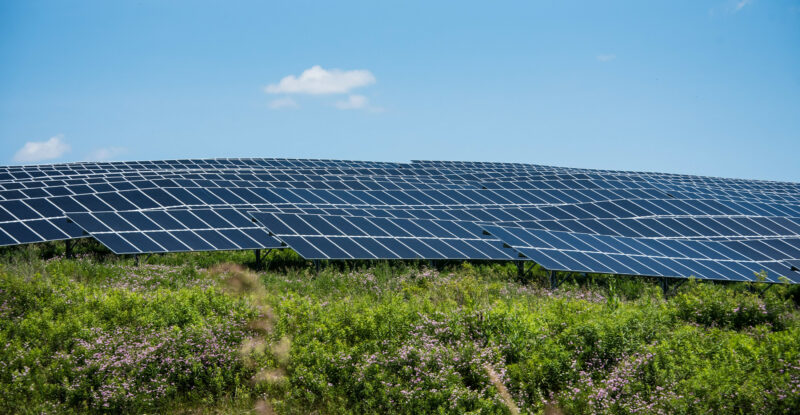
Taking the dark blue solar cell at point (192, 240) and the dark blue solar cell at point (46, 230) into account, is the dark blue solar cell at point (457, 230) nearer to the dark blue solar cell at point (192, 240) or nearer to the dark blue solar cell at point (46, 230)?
the dark blue solar cell at point (192, 240)

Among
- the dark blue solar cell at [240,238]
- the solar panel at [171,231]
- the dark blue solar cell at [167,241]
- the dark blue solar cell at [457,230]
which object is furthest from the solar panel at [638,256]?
the dark blue solar cell at [167,241]

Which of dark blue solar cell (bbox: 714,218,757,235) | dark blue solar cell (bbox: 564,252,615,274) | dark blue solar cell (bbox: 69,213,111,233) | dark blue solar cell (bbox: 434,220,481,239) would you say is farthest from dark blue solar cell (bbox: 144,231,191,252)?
dark blue solar cell (bbox: 714,218,757,235)

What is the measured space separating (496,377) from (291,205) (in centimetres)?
2078

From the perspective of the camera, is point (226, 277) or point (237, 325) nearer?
point (237, 325)

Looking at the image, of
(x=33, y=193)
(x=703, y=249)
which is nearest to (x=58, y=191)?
(x=33, y=193)

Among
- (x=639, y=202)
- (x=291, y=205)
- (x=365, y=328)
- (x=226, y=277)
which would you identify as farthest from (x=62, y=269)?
(x=639, y=202)

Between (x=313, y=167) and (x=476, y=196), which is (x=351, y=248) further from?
(x=313, y=167)

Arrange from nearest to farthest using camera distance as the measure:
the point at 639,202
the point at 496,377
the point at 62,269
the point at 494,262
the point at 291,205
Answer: the point at 496,377
the point at 62,269
the point at 494,262
the point at 291,205
the point at 639,202

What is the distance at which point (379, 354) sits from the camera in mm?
13531

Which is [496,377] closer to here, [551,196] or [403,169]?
[551,196]

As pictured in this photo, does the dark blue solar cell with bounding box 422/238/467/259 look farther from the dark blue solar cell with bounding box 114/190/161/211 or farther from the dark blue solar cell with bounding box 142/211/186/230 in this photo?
the dark blue solar cell with bounding box 114/190/161/211

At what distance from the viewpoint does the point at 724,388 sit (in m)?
12.0

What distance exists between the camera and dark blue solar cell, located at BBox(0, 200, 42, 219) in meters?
25.2

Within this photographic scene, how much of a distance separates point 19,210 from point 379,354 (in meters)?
18.6
